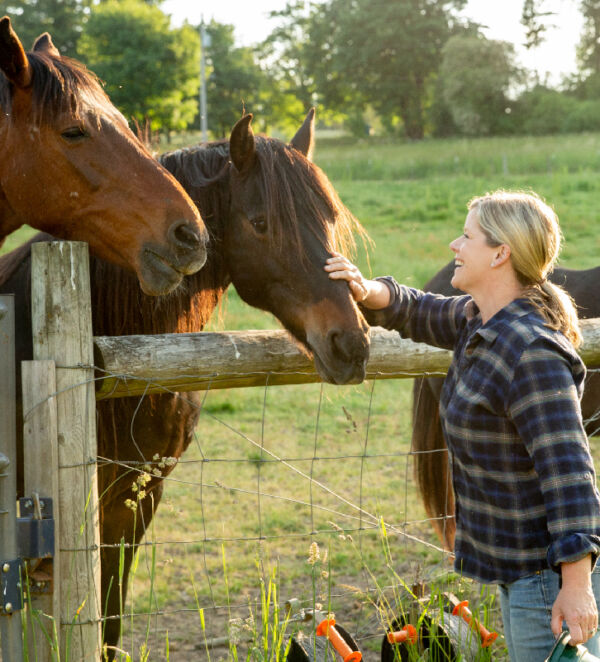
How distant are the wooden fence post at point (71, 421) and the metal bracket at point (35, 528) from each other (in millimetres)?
69

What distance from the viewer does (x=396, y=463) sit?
664cm

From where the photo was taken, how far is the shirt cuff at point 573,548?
169 centimetres

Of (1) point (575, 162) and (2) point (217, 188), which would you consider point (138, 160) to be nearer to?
(2) point (217, 188)

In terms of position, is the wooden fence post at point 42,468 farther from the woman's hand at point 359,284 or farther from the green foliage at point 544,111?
the green foliage at point 544,111

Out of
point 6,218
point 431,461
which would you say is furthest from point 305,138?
point 431,461

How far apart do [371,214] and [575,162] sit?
32.3ft

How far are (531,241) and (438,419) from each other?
8.63ft

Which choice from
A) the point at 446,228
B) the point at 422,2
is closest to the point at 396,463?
the point at 446,228

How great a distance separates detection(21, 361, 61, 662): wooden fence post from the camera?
6.39ft

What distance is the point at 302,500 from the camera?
5852 millimetres

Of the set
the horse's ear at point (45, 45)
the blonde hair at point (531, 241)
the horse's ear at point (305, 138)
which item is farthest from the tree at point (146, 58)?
the blonde hair at point (531, 241)

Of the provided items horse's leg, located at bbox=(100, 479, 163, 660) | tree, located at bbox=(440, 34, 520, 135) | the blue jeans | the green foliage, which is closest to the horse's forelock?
horse's leg, located at bbox=(100, 479, 163, 660)

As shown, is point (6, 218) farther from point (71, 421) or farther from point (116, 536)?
point (116, 536)

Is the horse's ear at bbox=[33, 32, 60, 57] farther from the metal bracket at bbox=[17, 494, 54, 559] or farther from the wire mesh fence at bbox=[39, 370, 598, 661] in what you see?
the metal bracket at bbox=[17, 494, 54, 559]
